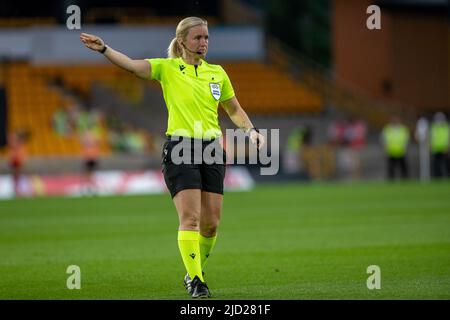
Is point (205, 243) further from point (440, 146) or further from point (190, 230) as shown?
point (440, 146)

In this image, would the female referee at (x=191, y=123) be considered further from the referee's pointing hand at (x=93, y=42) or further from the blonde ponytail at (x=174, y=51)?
the referee's pointing hand at (x=93, y=42)

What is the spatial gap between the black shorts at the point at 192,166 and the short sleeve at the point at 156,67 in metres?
0.62

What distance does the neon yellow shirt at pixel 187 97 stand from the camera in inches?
415

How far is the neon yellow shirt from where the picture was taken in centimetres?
1054

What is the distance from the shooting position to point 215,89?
10.7 metres

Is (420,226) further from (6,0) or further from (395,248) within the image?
(6,0)

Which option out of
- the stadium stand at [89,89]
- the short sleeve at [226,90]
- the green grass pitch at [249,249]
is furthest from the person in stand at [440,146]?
the short sleeve at [226,90]

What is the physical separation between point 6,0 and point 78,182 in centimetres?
1321

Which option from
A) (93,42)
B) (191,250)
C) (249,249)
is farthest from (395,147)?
(93,42)

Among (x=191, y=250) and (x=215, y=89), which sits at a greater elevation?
(x=215, y=89)

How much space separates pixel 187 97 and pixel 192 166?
654mm

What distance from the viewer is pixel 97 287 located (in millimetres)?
11516

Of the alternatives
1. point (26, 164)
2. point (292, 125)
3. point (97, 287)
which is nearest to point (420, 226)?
point (97, 287)

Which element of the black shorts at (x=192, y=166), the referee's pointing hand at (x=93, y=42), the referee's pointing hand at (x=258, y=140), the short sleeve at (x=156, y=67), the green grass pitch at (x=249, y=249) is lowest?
the green grass pitch at (x=249, y=249)
